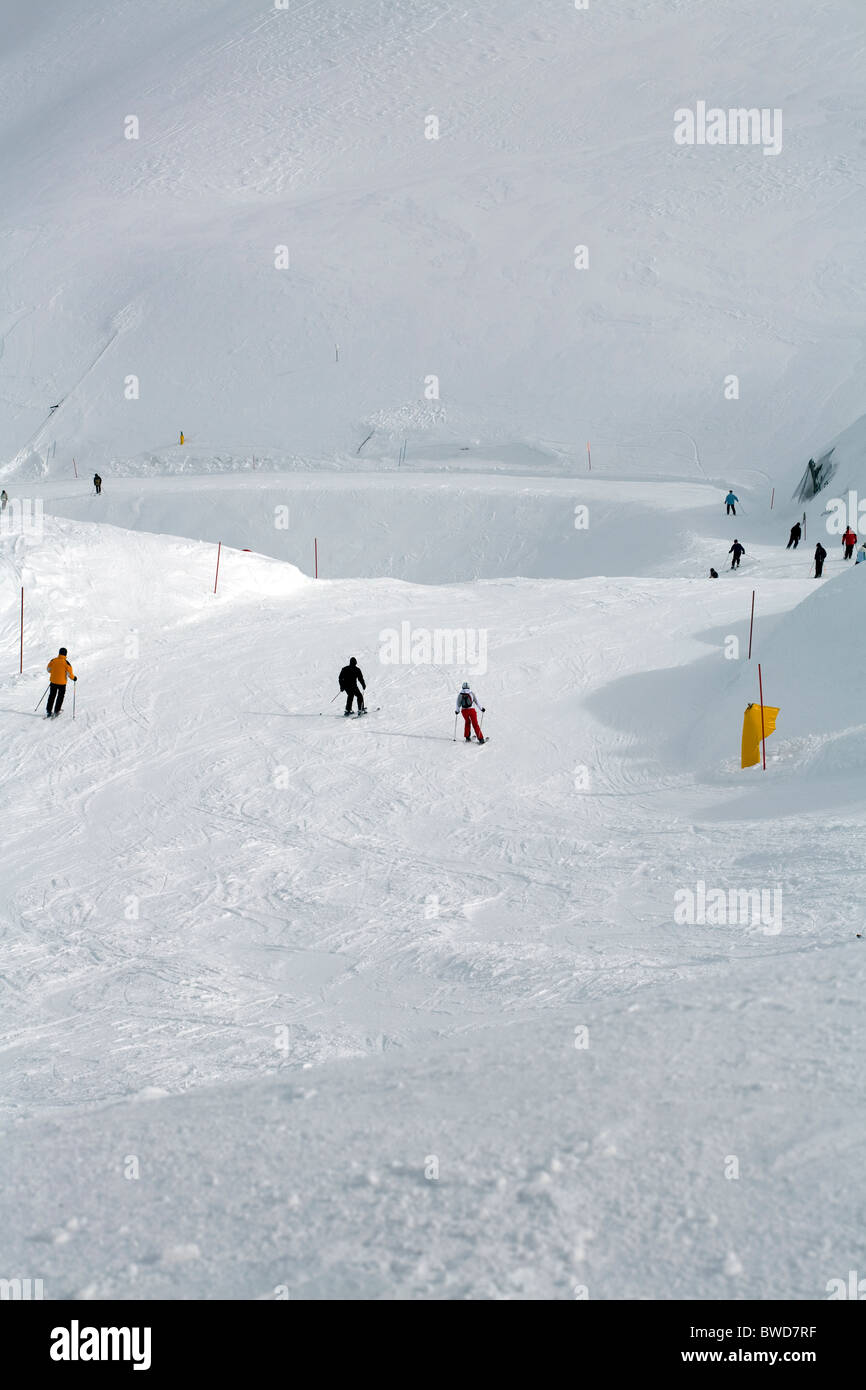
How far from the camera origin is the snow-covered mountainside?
6.29 m

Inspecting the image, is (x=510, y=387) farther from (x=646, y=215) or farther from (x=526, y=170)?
(x=526, y=170)

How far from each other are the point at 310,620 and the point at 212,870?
1175 cm

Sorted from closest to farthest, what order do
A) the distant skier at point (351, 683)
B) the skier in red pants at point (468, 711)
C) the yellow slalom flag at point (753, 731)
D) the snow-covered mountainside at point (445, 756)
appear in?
1. the snow-covered mountainside at point (445, 756)
2. the yellow slalom flag at point (753, 731)
3. the skier in red pants at point (468, 711)
4. the distant skier at point (351, 683)

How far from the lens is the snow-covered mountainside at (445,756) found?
6285 mm

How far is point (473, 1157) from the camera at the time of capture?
6520mm

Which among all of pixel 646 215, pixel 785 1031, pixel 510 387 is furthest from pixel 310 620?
pixel 646 215

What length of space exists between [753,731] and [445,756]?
175 inches

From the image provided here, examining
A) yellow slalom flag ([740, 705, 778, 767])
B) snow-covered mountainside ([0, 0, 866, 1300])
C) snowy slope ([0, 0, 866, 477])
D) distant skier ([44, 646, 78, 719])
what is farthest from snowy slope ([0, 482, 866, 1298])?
snowy slope ([0, 0, 866, 477])

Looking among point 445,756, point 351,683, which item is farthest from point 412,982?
point 351,683

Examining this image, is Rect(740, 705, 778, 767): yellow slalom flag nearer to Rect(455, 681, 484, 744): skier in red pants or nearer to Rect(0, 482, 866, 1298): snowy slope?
Rect(0, 482, 866, 1298): snowy slope

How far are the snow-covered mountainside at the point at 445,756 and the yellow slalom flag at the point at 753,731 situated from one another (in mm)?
332

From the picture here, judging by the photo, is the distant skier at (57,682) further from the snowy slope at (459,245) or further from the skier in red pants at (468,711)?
the snowy slope at (459,245)

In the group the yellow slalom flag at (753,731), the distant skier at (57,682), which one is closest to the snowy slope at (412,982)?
the distant skier at (57,682)

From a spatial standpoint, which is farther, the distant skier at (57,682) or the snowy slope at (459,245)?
the snowy slope at (459,245)
